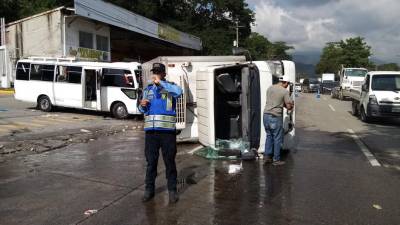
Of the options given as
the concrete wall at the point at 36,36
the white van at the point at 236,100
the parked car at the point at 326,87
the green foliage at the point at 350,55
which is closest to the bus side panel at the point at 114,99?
the white van at the point at 236,100

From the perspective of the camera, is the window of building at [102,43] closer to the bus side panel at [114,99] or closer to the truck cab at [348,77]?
the bus side panel at [114,99]

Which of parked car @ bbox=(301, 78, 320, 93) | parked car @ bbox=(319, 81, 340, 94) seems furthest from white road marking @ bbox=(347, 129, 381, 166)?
parked car @ bbox=(301, 78, 320, 93)

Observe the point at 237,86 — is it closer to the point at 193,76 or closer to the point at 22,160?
the point at 193,76

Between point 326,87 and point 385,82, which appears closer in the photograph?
point 385,82

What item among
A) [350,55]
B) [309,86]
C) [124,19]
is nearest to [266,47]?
[350,55]

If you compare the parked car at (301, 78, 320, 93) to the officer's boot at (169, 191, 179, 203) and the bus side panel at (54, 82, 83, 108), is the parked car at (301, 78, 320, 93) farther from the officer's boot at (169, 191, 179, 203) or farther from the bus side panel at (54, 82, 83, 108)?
the officer's boot at (169, 191, 179, 203)

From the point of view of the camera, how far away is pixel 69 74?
21125mm

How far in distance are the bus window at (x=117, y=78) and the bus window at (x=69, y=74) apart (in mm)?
1214

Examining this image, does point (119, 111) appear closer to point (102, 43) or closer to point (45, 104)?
point (45, 104)

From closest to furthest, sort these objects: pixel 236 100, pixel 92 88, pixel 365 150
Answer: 1. pixel 236 100
2. pixel 365 150
3. pixel 92 88

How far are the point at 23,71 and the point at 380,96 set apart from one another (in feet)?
47.7

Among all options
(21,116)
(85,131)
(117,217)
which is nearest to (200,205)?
(117,217)

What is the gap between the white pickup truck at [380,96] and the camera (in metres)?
19.4

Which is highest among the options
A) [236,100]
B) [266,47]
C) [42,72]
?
[266,47]
